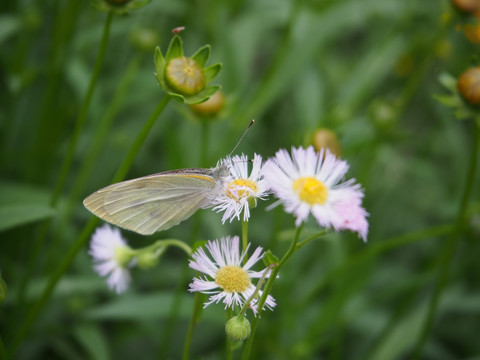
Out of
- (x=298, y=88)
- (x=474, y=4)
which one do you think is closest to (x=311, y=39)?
(x=298, y=88)

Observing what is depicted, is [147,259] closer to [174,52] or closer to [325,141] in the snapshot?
[174,52]

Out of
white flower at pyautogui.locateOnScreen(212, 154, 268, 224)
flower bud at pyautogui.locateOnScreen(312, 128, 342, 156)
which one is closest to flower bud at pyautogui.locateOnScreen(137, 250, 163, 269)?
white flower at pyautogui.locateOnScreen(212, 154, 268, 224)

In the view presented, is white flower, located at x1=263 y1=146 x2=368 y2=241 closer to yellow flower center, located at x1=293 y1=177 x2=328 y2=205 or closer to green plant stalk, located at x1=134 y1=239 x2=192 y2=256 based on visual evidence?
yellow flower center, located at x1=293 y1=177 x2=328 y2=205

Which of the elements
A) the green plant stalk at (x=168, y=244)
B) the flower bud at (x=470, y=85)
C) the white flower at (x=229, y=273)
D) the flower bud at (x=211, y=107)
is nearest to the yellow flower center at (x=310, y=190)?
the white flower at (x=229, y=273)

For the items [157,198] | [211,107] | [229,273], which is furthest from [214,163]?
[229,273]

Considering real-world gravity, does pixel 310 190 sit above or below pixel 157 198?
below

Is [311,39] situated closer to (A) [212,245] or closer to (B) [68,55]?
(B) [68,55]

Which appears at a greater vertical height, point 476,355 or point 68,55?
point 68,55
